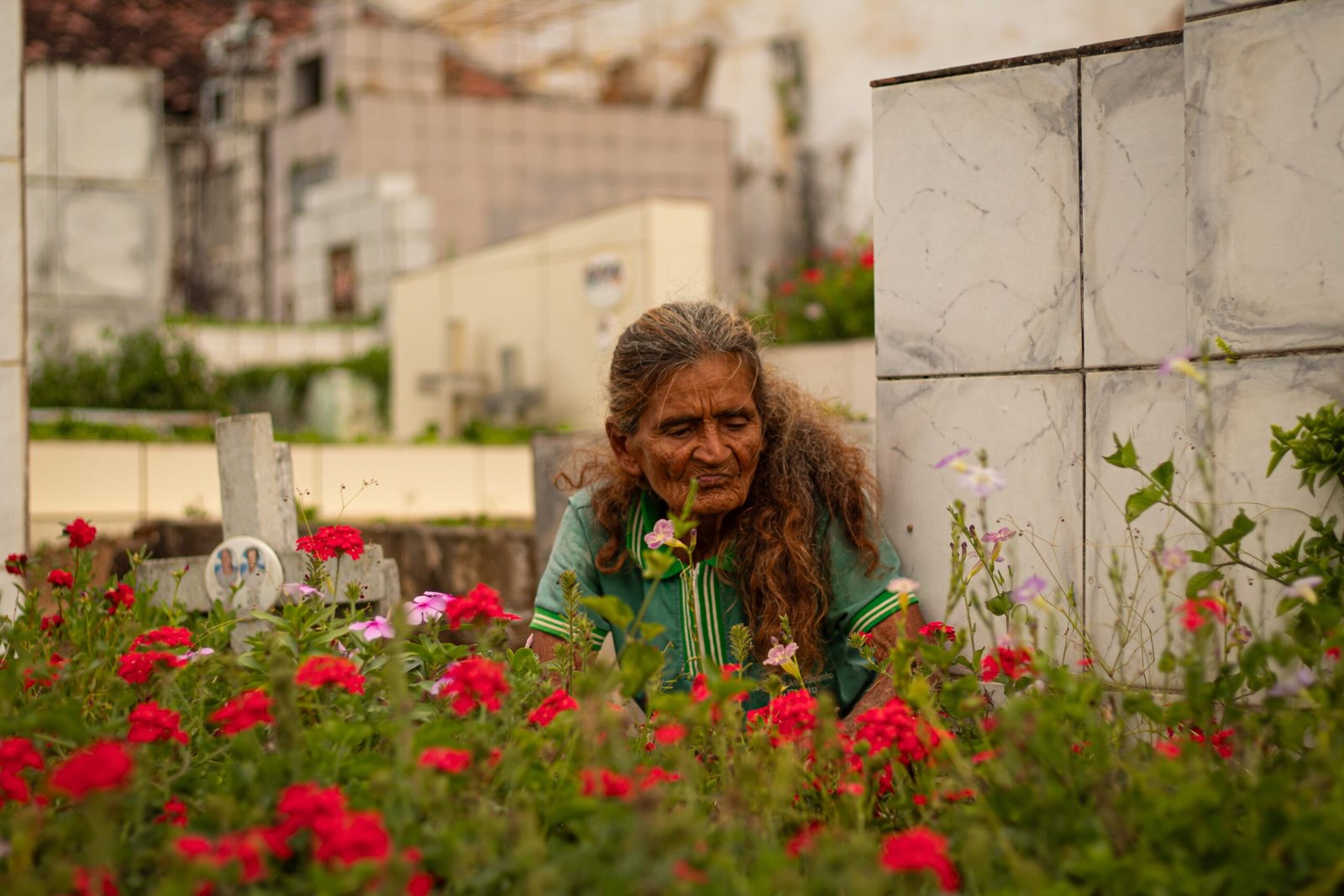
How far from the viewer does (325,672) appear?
1.81 metres

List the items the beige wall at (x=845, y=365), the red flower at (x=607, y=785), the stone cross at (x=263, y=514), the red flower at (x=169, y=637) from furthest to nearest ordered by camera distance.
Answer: the beige wall at (x=845, y=365) → the stone cross at (x=263, y=514) → the red flower at (x=169, y=637) → the red flower at (x=607, y=785)

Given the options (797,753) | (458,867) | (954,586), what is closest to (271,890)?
(458,867)

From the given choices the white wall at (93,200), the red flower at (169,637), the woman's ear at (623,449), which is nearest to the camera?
the red flower at (169,637)

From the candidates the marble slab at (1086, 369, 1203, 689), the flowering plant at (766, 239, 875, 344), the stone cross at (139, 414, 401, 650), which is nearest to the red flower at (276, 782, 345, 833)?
the marble slab at (1086, 369, 1203, 689)

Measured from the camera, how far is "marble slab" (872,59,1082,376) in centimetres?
271

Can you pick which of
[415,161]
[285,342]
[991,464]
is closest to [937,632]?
[991,464]

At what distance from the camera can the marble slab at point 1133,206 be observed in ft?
8.45

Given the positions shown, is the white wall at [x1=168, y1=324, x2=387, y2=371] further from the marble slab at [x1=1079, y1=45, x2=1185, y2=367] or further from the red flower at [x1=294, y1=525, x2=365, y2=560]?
the marble slab at [x1=1079, y1=45, x2=1185, y2=367]

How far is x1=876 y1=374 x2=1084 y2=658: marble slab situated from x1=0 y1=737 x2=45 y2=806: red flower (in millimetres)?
1639

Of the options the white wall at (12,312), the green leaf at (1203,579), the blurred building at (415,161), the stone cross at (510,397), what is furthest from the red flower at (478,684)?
the blurred building at (415,161)

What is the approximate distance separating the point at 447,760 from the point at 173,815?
448mm

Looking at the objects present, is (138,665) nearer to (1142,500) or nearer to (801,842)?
(801,842)

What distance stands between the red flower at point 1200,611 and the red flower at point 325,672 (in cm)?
104

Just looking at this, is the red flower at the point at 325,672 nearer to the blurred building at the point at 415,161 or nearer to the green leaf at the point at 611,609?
the green leaf at the point at 611,609
